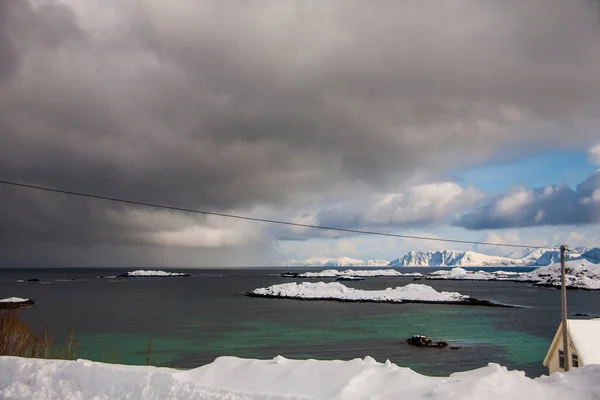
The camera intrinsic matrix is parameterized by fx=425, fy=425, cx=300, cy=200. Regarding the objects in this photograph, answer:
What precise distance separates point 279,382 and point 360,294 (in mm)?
76428

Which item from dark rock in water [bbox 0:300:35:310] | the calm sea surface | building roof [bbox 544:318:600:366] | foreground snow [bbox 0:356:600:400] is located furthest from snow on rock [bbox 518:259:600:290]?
foreground snow [bbox 0:356:600:400]

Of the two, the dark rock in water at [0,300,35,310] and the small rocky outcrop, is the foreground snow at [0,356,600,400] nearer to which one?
the dark rock in water at [0,300,35,310]

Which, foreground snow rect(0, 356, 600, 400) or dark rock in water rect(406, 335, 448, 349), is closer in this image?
foreground snow rect(0, 356, 600, 400)

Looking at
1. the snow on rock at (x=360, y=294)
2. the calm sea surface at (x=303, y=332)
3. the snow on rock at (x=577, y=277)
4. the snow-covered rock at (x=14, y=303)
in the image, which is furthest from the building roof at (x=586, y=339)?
the snow on rock at (x=577, y=277)

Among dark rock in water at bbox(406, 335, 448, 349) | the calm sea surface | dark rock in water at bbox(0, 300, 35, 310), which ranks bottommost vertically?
dark rock in water at bbox(0, 300, 35, 310)

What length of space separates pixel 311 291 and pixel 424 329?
4737 cm

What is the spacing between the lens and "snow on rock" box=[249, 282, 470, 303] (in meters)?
80.4

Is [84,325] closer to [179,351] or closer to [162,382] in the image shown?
[179,351]

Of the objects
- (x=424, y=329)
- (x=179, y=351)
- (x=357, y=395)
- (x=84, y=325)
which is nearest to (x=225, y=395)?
(x=357, y=395)

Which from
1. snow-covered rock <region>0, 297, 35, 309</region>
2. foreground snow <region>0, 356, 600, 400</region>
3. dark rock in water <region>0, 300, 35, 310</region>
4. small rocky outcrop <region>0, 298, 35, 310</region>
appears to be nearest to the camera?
foreground snow <region>0, 356, 600, 400</region>

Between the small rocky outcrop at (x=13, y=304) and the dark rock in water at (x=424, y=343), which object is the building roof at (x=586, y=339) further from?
the small rocky outcrop at (x=13, y=304)

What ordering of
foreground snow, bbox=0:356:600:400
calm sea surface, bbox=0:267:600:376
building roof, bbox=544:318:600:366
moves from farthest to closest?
calm sea surface, bbox=0:267:600:376 → building roof, bbox=544:318:600:366 → foreground snow, bbox=0:356:600:400

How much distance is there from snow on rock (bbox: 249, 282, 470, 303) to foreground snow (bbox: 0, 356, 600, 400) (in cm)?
7036

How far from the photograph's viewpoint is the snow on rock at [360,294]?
264ft
